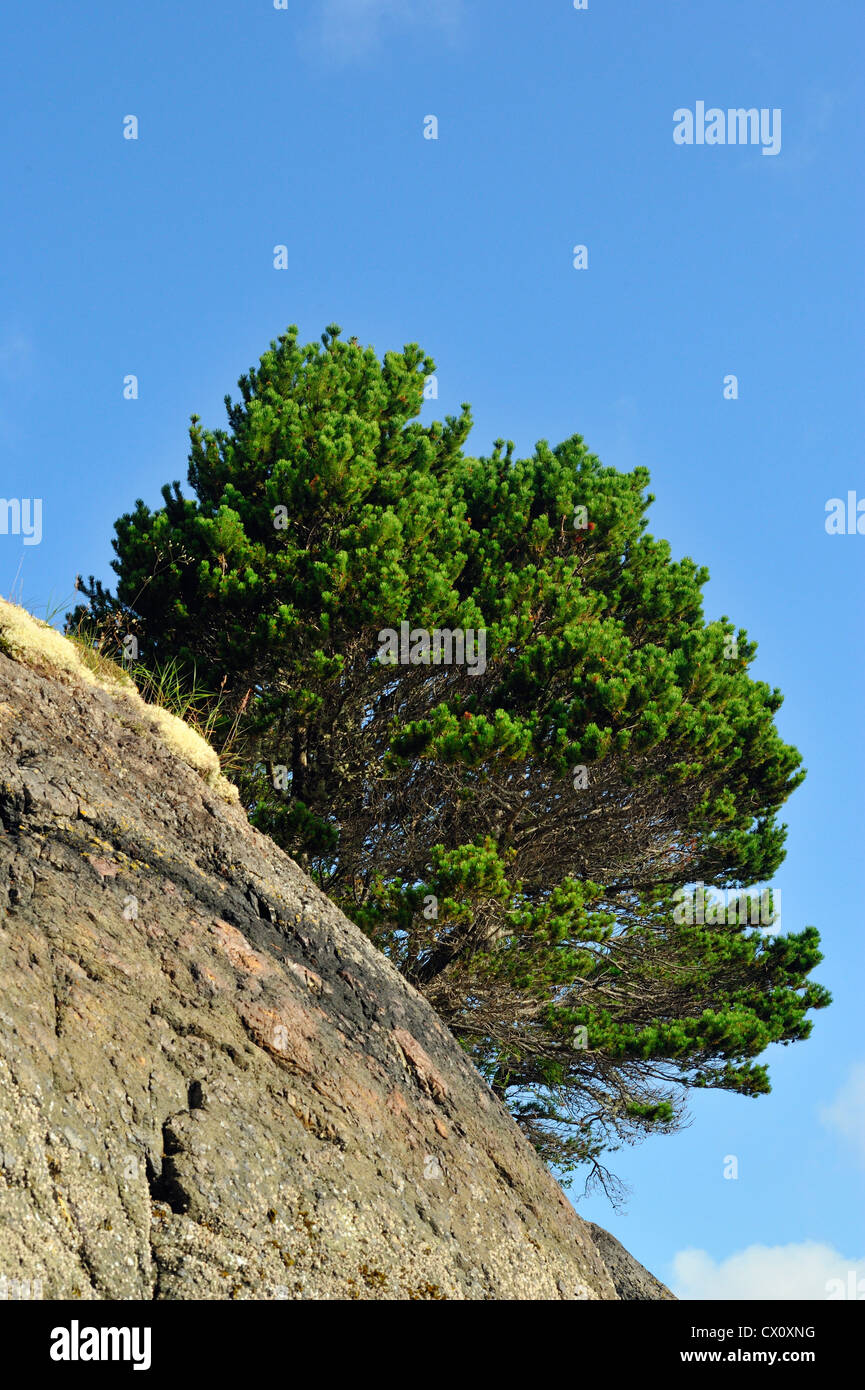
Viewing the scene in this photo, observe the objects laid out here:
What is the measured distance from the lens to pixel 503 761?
527 inches

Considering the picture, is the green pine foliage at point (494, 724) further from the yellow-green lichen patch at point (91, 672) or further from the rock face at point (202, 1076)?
the rock face at point (202, 1076)

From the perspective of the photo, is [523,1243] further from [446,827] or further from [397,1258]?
[446,827]

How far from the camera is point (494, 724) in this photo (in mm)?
13500

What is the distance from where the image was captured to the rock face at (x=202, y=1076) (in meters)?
4.72

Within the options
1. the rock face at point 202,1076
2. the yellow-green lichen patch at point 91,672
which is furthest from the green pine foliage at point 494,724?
the rock face at point 202,1076

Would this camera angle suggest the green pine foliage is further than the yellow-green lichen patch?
Yes

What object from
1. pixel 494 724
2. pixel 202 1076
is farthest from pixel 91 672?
pixel 494 724

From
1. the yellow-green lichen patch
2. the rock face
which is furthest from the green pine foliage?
the rock face

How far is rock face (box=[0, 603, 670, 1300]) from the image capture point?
4.72 metres

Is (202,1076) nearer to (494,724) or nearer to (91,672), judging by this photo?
(91,672)

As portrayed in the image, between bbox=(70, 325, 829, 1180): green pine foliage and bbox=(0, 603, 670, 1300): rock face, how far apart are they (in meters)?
4.60

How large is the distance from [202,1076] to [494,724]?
8.23 meters

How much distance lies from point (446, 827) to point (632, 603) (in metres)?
4.71

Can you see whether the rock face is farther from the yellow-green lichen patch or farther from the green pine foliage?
the green pine foliage
